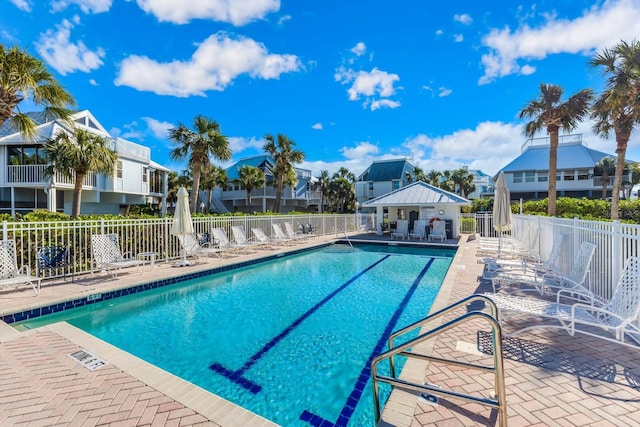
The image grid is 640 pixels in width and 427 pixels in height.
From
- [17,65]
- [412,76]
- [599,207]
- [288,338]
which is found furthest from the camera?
[599,207]

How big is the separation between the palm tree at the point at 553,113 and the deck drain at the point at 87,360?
19.5 meters

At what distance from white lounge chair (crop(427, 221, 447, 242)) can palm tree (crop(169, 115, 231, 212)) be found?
12673 millimetres

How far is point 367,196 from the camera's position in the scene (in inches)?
1767

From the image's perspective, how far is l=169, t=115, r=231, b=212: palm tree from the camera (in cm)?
1622

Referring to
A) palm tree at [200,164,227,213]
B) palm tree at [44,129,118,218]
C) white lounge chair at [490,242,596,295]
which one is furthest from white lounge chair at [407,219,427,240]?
palm tree at [200,164,227,213]

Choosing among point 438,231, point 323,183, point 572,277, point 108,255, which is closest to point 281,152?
point 438,231

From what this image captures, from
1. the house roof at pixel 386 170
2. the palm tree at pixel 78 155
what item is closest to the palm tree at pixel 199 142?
the palm tree at pixel 78 155

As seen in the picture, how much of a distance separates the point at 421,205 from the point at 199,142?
1361 centimetres

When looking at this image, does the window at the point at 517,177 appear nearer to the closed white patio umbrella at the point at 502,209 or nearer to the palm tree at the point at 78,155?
the closed white patio umbrella at the point at 502,209

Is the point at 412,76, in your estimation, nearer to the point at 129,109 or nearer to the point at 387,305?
the point at 387,305

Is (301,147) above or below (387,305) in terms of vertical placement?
above

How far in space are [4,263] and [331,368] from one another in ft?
22.9

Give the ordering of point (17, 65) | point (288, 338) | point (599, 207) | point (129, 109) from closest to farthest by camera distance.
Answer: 1. point (288, 338)
2. point (17, 65)
3. point (599, 207)
4. point (129, 109)

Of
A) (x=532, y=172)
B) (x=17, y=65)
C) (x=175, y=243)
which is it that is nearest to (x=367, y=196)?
(x=532, y=172)
